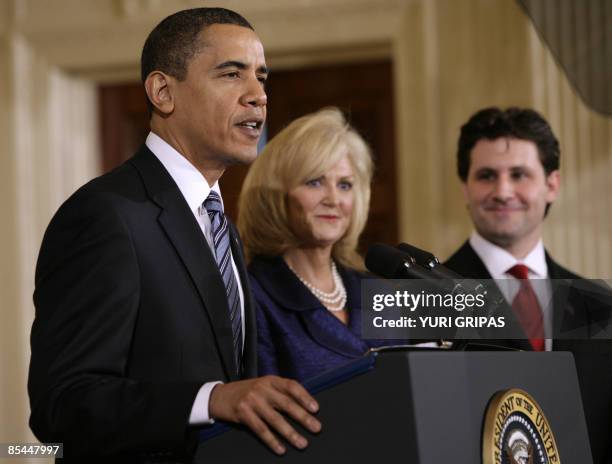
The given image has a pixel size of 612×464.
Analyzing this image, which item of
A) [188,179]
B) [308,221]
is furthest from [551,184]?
[188,179]

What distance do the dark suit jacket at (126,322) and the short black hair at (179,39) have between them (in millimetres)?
190

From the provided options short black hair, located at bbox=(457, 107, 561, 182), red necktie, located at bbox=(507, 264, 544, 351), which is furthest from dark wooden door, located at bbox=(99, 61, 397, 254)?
red necktie, located at bbox=(507, 264, 544, 351)

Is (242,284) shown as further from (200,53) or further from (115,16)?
(115,16)

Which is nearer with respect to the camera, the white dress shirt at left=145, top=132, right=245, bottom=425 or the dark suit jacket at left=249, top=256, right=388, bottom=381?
the white dress shirt at left=145, top=132, right=245, bottom=425

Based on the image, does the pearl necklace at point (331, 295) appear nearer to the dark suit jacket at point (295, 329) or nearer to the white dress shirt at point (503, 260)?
the dark suit jacket at point (295, 329)

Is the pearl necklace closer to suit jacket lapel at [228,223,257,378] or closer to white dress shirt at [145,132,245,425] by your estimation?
suit jacket lapel at [228,223,257,378]

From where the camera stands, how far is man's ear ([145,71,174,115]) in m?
1.70

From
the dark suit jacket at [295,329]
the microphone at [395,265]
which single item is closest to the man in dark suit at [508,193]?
the dark suit jacket at [295,329]

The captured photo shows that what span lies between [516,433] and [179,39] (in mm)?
912

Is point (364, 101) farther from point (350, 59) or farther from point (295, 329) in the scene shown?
point (295, 329)

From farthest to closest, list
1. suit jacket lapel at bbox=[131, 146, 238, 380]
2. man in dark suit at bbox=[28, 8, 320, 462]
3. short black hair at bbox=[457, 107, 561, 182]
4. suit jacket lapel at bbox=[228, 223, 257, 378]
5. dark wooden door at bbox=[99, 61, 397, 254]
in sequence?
1. dark wooden door at bbox=[99, 61, 397, 254]
2. short black hair at bbox=[457, 107, 561, 182]
3. suit jacket lapel at bbox=[228, 223, 257, 378]
4. suit jacket lapel at bbox=[131, 146, 238, 380]
5. man in dark suit at bbox=[28, 8, 320, 462]

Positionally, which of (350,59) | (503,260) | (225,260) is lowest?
(225,260)

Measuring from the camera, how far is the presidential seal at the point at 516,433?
1271 mm

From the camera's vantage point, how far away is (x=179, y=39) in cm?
171
